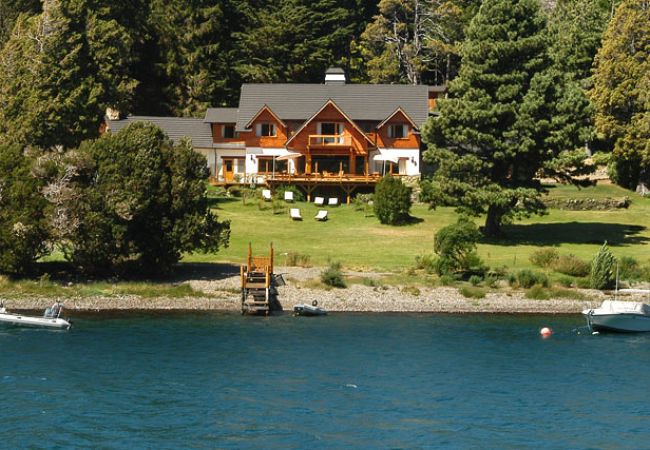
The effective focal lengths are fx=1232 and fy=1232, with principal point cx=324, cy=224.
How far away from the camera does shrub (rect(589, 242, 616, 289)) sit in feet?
242

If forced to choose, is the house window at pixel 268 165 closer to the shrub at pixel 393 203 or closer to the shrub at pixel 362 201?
the shrub at pixel 362 201

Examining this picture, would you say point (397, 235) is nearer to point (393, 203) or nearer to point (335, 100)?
point (393, 203)

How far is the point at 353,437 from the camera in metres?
46.9

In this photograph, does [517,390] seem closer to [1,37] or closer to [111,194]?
[111,194]

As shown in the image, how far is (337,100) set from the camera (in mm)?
105938

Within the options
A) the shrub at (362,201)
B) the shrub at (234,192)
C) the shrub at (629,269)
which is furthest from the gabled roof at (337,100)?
the shrub at (629,269)

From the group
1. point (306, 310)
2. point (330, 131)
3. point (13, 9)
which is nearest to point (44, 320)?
point (306, 310)

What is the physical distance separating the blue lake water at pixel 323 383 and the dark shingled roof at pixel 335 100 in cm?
3768

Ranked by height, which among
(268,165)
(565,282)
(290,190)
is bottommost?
(565,282)

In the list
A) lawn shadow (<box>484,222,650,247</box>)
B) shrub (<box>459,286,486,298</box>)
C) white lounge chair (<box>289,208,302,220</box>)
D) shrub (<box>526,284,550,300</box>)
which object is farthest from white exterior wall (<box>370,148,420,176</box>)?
shrub (<box>526,284,550,300</box>)

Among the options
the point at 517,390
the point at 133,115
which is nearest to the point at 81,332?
the point at 517,390

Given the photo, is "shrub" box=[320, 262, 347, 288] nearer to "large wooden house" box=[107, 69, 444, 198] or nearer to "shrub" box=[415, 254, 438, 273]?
"shrub" box=[415, 254, 438, 273]

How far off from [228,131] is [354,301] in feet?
129

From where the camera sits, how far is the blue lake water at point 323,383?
1859 inches
